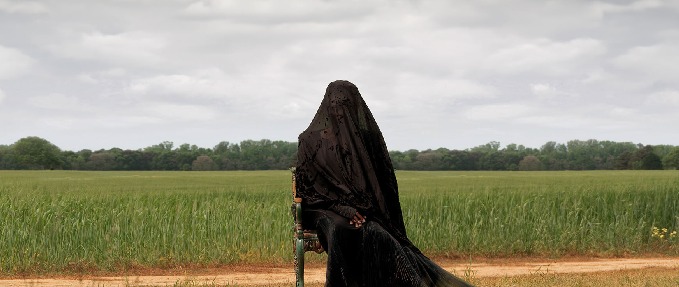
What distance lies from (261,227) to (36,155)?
2862 inches

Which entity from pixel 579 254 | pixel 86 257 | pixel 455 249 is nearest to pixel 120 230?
pixel 86 257

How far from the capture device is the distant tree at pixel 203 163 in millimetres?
59438

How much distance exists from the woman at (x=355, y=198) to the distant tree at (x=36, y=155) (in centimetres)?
7721

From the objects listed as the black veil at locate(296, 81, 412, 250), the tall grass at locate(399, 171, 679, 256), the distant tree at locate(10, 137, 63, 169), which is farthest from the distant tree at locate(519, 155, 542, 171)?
the black veil at locate(296, 81, 412, 250)

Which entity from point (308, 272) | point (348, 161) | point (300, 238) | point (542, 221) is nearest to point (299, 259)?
point (300, 238)

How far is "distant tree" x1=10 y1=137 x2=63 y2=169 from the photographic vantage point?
80000 mm

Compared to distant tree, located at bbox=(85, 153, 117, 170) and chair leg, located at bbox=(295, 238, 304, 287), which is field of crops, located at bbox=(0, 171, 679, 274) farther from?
distant tree, located at bbox=(85, 153, 117, 170)

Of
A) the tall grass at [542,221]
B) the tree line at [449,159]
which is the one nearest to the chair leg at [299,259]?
the tall grass at [542,221]

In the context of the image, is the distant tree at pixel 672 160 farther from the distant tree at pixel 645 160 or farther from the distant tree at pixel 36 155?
the distant tree at pixel 36 155

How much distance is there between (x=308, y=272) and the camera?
489 inches

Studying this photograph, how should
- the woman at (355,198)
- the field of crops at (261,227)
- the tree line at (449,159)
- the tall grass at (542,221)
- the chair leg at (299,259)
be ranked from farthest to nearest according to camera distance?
1. the tree line at (449,159)
2. the tall grass at (542,221)
3. the field of crops at (261,227)
4. the chair leg at (299,259)
5. the woman at (355,198)

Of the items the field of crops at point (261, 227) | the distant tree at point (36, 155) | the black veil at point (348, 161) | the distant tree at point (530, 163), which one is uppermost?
the distant tree at point (36, 155)

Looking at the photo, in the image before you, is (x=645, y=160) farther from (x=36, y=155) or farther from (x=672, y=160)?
(x=36, y=155)

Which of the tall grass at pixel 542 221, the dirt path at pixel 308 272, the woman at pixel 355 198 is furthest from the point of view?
the tall grass at pixel 542 221
